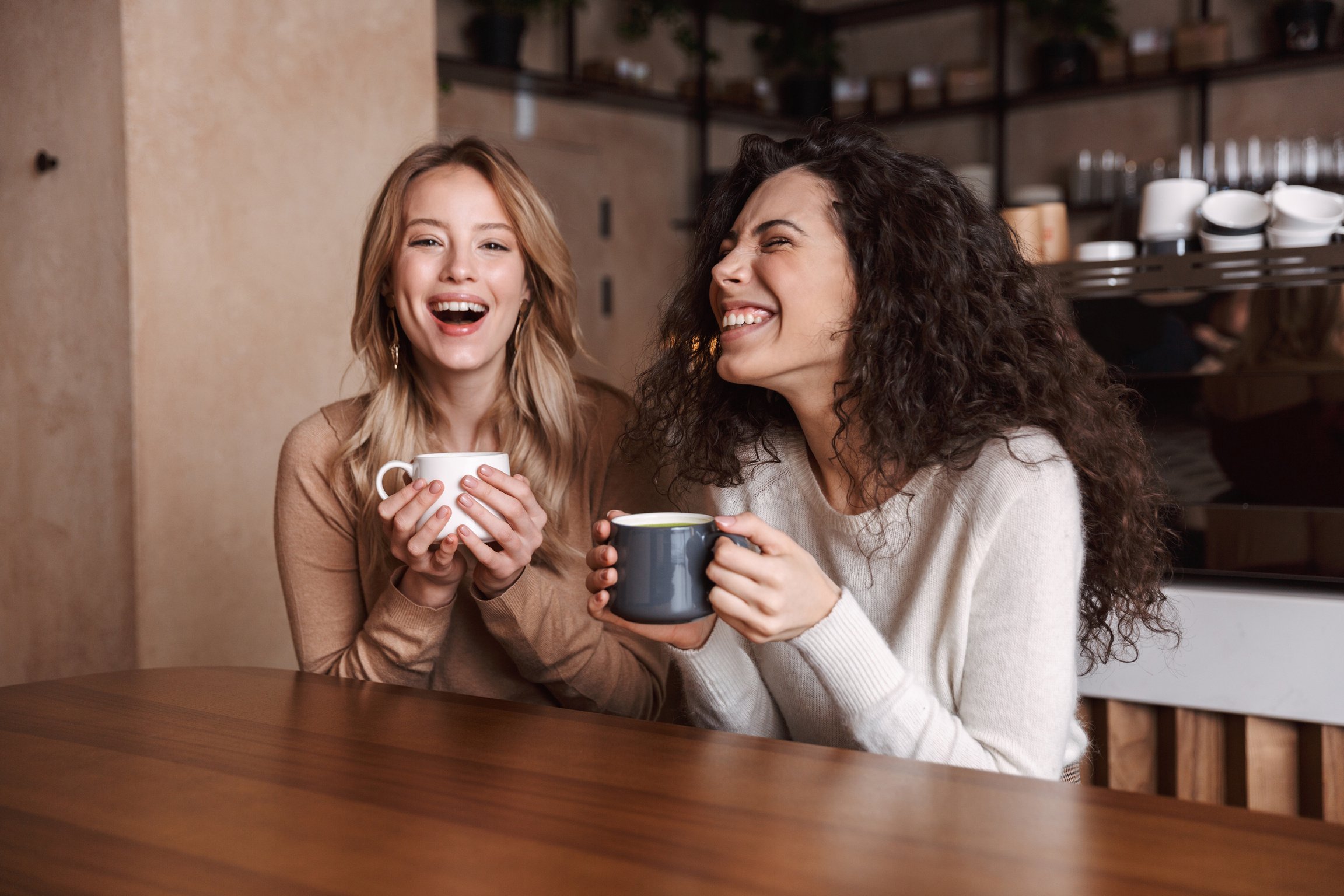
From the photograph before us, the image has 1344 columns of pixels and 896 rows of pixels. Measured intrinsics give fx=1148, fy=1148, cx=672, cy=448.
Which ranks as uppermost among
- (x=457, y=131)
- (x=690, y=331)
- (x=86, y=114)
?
(x=457, y=131)

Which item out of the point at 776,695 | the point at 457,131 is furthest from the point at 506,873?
the point at 457,131

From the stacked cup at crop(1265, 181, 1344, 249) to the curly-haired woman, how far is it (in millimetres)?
A: 489

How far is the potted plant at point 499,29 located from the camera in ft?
14.5

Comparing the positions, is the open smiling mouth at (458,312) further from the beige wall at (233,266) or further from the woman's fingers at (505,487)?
the beige wall at (233,266)

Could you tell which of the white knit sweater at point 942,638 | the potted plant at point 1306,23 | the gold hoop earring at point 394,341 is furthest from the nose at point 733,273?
the potted plant at point 1306,23

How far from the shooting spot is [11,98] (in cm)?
225

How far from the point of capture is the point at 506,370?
1661mm

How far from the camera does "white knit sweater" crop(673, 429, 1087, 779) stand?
3.38 ft

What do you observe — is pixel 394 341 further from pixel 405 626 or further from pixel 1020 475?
pixel 1020 475

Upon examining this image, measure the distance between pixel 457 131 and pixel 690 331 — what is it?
3325 millimetres

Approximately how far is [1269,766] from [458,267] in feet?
4.10

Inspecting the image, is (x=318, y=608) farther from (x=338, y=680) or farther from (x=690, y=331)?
(x=690, y=331)

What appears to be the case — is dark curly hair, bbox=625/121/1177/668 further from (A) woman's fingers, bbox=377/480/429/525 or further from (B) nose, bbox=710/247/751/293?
(A) woman's fingers, bbox=377/480/429/525

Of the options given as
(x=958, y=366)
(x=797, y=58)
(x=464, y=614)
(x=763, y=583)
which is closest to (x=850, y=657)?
(x=763, y=583)
